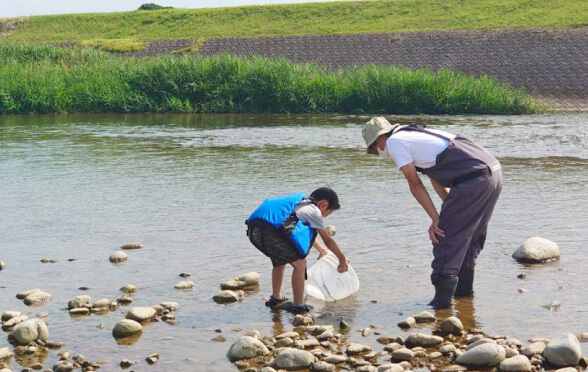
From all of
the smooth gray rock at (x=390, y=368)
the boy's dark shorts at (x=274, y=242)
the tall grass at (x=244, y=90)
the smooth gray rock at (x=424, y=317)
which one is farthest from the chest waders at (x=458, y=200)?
the tall grass at (x=244, y=90)

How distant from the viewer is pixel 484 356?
5781 millimetres

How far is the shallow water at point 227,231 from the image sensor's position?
6.90 meters

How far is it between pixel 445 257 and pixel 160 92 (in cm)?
2401

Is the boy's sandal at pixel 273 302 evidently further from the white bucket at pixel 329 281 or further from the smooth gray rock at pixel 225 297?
the white bucket at pixel 329 281

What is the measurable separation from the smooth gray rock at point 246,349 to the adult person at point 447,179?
1640mm

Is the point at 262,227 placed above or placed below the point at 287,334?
above

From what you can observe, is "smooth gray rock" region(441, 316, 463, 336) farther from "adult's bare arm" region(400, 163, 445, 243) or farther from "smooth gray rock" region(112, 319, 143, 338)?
"smooth gray rock" region(112, 319, 143, 338)

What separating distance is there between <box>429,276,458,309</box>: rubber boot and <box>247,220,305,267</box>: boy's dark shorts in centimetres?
107

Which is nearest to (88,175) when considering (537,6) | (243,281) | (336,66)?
(243,281)

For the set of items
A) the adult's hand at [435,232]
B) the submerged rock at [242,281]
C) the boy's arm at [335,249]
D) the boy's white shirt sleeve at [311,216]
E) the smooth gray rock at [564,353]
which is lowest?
the submerged rock at [242,281]

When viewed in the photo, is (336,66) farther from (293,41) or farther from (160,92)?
(160,92)

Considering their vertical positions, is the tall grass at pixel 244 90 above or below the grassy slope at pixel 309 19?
below

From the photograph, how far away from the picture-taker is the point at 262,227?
23.5 feet

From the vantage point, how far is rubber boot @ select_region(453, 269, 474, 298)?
24.5ft
